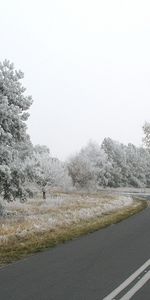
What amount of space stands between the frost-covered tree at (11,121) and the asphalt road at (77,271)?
10.4m

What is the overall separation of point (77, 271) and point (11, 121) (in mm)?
16657

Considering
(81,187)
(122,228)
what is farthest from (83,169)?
(122,228)

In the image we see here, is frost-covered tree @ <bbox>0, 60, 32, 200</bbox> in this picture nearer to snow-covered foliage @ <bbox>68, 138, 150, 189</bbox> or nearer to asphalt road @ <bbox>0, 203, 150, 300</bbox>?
asphalt road @ <bbox>0, 203, 150, 300</bbox>

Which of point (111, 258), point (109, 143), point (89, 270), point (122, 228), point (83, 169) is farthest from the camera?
point (109, 143)

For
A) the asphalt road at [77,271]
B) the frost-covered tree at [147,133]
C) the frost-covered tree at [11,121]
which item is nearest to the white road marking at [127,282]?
the asphalt road at [77,271]

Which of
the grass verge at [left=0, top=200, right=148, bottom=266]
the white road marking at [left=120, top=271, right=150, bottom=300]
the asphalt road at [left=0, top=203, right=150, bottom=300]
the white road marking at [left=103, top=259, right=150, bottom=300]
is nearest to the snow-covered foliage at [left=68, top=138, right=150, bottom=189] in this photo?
the grass verge at [left=0, top=200, right=148, bottom=266]

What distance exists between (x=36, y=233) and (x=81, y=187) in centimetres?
6041

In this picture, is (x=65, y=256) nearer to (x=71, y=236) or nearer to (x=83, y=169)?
(x=71, y=236)

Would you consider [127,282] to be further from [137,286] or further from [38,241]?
[38,241]

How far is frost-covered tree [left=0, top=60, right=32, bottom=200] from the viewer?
25219 mm

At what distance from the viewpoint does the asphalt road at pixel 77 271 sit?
8055 mm

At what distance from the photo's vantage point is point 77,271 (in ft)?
32.8

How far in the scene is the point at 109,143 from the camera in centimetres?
11688

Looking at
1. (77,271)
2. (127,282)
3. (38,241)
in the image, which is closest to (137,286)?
(127,282)
